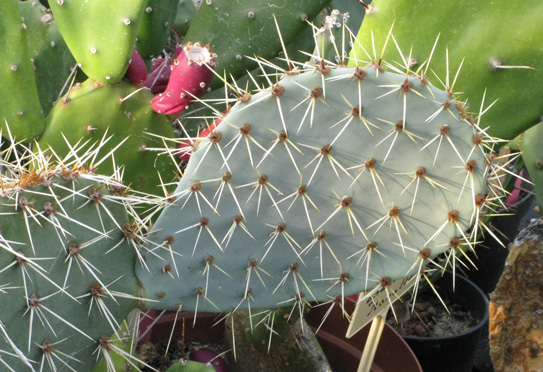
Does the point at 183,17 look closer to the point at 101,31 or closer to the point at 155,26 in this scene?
the point at 155,26

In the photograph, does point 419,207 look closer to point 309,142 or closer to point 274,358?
point 309,142

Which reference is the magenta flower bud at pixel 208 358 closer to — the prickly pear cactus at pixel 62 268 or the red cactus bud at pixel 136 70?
the prickly pear cactus at pixel 62 268

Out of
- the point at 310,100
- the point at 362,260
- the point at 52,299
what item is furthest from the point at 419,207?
the point at 52,299

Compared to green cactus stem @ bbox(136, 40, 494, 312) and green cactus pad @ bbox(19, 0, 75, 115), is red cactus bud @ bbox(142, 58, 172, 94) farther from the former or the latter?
green cactus stem @ bbox(136, 40, 494, 312)

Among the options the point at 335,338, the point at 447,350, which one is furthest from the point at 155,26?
the point at 447,350

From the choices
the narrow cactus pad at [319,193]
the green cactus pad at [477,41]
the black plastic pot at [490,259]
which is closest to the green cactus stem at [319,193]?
the narrow cactus pad at [319,193]
